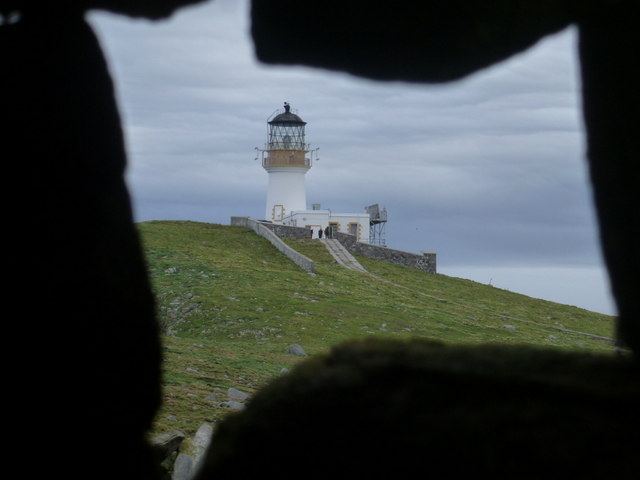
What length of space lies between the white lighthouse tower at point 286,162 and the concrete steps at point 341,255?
15.4 metres

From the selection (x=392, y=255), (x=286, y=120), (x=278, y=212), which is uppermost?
(x=286, y=120)

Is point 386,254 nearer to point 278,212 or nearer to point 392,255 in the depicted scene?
point 392,255

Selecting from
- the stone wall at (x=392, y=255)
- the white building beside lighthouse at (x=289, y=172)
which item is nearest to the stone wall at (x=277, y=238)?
the stone wall at (x=392, y=255)

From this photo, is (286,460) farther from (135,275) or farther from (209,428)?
(209,428)

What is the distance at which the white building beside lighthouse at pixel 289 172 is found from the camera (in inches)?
2955

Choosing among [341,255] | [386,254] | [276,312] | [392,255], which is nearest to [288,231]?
[341,255]

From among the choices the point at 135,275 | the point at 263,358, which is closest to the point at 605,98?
the point at 135,275

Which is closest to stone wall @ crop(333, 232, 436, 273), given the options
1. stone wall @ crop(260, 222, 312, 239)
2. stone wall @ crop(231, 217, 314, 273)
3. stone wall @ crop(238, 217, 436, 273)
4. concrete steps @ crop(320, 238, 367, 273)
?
stone wall @ crop(238, 217, 436, 273)

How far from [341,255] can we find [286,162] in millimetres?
20523

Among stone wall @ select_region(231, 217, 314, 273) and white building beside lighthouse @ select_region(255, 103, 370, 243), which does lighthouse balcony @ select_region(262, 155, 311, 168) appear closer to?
white building beside lighthouse @ select_region(255, 103, 370, 243)

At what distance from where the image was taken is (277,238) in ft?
181

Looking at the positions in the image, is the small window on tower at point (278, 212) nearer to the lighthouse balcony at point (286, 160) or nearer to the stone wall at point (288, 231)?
the lighthouse balcony at point (286, 160)

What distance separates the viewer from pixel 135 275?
6707 millimetres

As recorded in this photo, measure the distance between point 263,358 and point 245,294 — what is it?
12.1 metres
